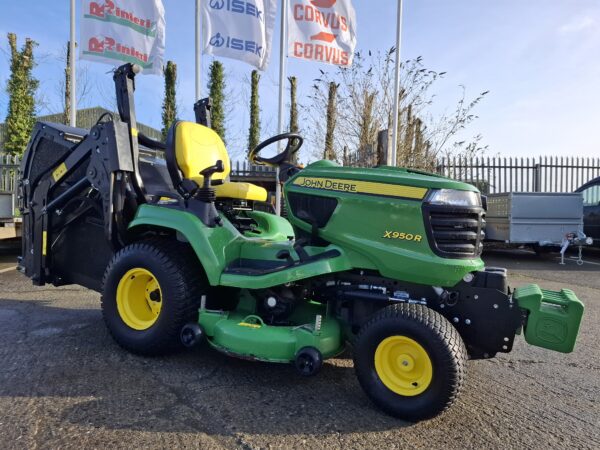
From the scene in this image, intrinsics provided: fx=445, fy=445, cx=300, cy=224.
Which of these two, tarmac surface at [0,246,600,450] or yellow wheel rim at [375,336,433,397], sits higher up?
yellow wheel rim at [375,336,433,397]

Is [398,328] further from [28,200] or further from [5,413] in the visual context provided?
[28,200]

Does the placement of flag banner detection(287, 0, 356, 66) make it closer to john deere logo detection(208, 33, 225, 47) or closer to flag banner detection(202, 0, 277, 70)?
flag banner detection(202, 0, 277, 70)

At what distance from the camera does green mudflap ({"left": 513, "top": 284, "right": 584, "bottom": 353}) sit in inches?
96.9

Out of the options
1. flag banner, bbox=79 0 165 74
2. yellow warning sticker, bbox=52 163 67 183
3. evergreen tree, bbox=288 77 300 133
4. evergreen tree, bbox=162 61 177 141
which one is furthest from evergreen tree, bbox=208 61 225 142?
yellow warning sticker, bbox=52 163 67 183

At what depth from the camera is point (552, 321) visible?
249cm

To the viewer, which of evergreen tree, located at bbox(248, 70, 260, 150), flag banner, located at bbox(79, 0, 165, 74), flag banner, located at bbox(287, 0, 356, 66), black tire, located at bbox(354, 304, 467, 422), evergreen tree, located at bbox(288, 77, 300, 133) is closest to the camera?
black tire, located at bbox(354, 304, 467, 422)

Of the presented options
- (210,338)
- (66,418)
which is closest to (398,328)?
(210,338)

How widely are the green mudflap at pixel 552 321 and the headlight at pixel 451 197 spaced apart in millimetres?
621

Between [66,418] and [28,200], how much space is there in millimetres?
2513

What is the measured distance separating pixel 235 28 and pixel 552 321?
316 inches

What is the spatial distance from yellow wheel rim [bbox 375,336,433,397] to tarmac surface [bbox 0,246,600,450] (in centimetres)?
19

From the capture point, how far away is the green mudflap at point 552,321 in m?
2.46

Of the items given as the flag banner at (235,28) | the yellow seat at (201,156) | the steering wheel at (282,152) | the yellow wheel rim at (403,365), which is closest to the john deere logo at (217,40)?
the flag banner at (235,28)

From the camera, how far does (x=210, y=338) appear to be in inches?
119
